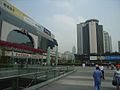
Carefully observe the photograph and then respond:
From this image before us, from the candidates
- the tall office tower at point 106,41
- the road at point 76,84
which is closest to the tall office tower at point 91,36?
the tall office tower at point 106,41

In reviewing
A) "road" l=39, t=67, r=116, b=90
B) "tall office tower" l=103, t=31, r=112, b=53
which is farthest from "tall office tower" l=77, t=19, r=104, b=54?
"road" l=39, t=67, r=116, b=90

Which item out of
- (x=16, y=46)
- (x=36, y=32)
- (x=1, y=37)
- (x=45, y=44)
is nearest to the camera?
(x=16, y=46)

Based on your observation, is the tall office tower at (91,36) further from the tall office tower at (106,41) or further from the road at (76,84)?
the road at (76,84)

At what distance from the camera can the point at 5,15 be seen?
49.7 m

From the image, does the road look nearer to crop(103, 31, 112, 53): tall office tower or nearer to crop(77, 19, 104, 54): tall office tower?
crop(77, 19, 104, 54): tall office tower

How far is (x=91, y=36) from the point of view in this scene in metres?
96.9

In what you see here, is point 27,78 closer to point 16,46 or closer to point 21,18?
point 16,46

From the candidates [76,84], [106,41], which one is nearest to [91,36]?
[106,41]

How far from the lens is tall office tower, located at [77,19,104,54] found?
96.4 m

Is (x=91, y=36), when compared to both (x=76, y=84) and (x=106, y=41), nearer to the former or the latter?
(x=106, y=41)

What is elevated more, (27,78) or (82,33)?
(82,33)

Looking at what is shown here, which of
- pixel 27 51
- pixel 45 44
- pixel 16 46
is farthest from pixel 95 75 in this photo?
pixel 45 44

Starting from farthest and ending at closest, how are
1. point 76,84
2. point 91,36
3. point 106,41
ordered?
point 106,41
point 91,36
point 76,84

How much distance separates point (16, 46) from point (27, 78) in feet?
64.0
